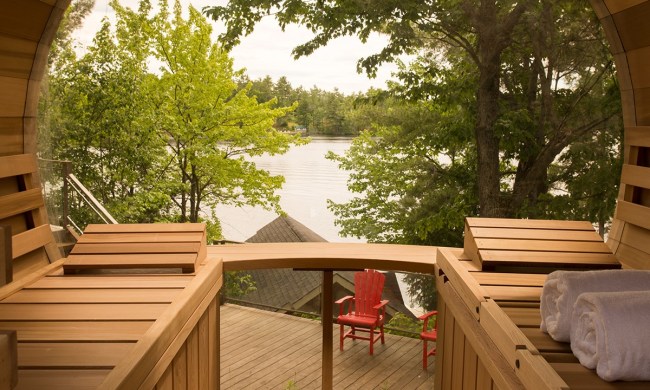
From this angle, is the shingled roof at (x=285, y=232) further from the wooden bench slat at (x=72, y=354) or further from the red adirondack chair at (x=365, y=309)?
the wooden bench slat at (x=72, y=354)

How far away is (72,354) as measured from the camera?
5.93 ft

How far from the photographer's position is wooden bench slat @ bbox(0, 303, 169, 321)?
2156mm

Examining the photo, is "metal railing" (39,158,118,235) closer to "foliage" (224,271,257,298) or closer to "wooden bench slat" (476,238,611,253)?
"foliage" (224,271,257,298)

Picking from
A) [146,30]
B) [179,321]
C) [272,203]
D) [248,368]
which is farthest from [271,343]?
[146,30]

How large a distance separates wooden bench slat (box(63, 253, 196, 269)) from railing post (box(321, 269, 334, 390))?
115cm

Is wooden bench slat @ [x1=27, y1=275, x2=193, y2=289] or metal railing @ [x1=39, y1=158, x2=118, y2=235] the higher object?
wooden bench slat @ [x1=27, y1=275, x2=193, y2=289]

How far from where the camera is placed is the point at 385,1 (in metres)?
9.74

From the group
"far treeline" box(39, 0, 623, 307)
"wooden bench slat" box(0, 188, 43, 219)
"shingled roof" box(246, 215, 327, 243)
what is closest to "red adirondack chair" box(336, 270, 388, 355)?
"wooden bench slat" box(0, 188, 43, 219)

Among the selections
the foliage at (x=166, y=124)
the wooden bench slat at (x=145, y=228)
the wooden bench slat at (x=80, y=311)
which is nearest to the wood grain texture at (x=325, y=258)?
the wooden bench slat at (x=145, y=228)

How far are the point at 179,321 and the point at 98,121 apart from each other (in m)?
10.7

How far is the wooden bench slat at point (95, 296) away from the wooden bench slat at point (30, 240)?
0.70ft

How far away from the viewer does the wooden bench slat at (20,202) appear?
8.51 feet

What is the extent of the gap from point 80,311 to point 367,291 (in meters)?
2.78

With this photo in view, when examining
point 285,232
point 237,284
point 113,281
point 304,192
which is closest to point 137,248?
point 113,281
